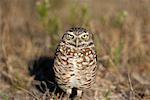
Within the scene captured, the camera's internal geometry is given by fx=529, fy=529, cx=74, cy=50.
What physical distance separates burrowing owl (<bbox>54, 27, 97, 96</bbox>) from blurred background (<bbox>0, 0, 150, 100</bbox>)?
0.28 metres

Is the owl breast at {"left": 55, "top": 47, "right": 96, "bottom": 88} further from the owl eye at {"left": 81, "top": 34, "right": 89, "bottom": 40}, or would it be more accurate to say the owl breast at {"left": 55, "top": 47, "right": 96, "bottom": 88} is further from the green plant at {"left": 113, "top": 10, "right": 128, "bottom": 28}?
the green plant at {"left": 113, "top": 10, "right": 128, "bottom": 28}

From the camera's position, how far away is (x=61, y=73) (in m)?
5.31

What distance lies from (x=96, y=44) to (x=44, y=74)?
0.76 meters

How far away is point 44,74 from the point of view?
21.8ft

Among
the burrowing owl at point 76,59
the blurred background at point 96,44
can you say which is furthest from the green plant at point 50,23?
the burrowing owl at point 76,59

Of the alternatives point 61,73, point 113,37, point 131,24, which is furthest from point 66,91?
point 131,24

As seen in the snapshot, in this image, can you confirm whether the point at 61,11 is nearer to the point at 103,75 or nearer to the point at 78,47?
the point at 103,75

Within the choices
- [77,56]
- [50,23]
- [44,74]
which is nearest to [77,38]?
[77,56]

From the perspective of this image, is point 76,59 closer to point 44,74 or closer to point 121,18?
point 44,74

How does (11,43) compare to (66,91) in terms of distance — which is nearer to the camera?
(66,91)

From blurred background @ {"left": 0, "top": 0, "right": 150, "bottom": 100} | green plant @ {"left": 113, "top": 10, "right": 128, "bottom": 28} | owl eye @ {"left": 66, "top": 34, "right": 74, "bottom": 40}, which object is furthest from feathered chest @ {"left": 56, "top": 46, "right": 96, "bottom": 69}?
green plant @ {"left": 113, "top": 10, "right": 128, "bottom": 28}

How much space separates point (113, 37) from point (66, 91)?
6.15ft

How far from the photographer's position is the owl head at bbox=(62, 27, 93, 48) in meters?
5.11

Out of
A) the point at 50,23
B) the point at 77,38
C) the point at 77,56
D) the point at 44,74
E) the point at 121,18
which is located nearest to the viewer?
the point at 77,38
